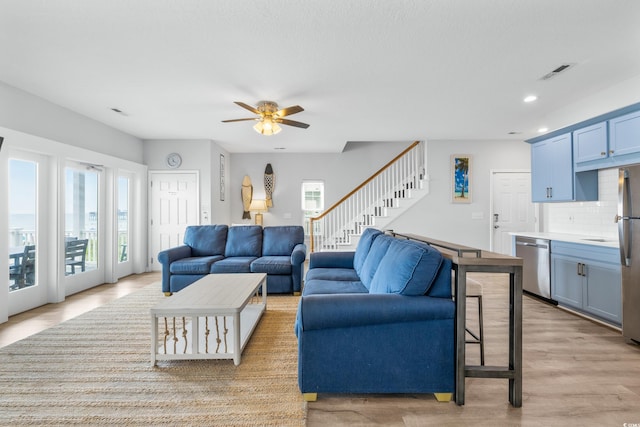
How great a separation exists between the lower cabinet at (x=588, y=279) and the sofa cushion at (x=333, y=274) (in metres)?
2.55

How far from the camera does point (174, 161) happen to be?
6.21 meters

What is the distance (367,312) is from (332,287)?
97 cm

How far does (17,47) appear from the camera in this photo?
2.72m

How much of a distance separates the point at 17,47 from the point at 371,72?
3.27m

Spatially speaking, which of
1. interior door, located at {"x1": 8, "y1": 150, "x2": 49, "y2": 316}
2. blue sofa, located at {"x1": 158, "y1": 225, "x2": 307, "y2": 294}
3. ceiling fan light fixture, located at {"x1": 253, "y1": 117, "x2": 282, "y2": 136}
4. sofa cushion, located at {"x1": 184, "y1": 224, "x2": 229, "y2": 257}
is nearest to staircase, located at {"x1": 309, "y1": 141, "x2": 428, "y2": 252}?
blue sofa, located at {"x1": 158, "y1": 225, "x2": 307, "y2": 294}

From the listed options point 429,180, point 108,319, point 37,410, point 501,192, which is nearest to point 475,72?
point 429,180

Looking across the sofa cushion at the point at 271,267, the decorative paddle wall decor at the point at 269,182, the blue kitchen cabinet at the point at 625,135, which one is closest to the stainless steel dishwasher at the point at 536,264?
the blue kitchen cabinet at the point at 625,135

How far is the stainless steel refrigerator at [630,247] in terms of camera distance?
271cm

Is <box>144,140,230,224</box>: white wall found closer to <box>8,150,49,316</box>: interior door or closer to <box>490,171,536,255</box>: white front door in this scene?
<box>8,150,49,316</box>: interior door

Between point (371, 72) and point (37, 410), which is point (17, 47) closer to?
point (37, 410)

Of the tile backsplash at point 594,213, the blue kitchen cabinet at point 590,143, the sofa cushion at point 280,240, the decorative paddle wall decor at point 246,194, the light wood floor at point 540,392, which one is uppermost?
the blue kitchen cabinet at point 590,143

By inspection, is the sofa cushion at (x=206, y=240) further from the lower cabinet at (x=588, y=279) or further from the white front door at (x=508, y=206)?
the white front door at (x=508, y=206)

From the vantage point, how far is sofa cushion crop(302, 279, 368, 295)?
269 centimetres

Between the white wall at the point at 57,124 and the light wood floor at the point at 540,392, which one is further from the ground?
the white wall at the point at 57,124
